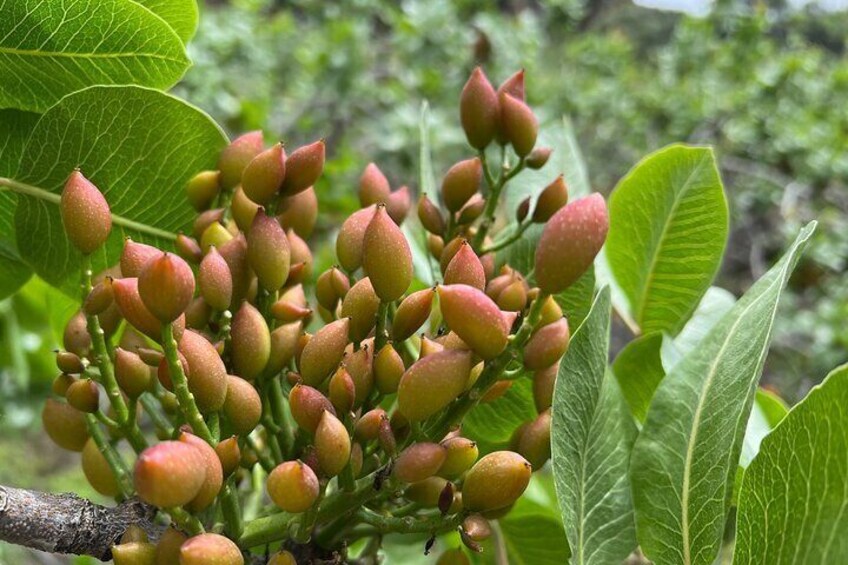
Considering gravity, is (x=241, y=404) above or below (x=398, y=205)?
below

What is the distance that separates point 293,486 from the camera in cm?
48

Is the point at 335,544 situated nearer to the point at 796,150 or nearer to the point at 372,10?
the point at 796,150

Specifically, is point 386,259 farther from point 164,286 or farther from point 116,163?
point 116,163

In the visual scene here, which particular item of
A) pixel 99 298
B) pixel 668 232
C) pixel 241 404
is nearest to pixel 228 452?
pixel 241 404

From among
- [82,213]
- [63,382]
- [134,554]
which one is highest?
[82,213]

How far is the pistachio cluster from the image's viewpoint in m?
0.48

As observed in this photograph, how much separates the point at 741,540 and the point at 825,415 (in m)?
0.10

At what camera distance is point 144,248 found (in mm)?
542

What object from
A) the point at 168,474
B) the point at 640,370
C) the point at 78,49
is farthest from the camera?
the point at 640,370

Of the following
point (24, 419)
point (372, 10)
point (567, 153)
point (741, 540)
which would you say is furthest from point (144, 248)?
point (372, 10)

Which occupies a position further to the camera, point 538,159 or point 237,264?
point 538,159

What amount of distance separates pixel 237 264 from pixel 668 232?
40 cm

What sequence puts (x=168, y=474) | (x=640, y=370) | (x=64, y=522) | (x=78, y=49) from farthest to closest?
(x=640, y=370) → (x=78, y=49) → (x=64, y=522) → (x=168, y=474)

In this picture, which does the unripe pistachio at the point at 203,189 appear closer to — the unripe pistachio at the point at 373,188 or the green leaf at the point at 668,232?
the unripe pistachio at the point at 373,188
